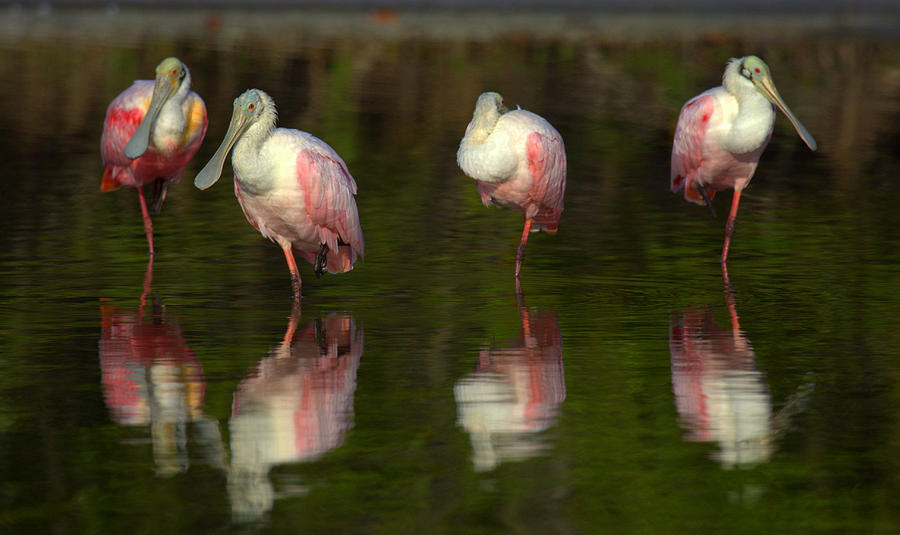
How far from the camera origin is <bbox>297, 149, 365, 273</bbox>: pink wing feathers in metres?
9.02

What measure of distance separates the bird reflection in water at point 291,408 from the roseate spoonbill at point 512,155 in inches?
A: 70.3

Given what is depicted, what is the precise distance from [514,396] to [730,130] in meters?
4.14

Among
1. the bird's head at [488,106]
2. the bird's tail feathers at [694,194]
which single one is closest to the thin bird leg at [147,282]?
the bird's head at [488,106]

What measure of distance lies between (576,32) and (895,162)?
13.4 metres

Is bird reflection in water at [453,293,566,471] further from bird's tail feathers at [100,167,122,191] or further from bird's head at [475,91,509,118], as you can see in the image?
bird's tail feathers at [100,167,122,191]

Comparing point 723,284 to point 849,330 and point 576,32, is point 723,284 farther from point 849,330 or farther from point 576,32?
point 576,32

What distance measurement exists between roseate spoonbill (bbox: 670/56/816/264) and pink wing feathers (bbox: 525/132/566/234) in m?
1.02

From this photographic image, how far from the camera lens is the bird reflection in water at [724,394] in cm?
611

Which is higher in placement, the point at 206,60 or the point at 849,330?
the point at 206,60

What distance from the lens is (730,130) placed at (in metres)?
10.4

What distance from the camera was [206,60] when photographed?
74.5 feet

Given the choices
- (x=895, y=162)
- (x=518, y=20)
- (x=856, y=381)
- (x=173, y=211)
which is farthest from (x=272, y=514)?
(x=518, y=20)

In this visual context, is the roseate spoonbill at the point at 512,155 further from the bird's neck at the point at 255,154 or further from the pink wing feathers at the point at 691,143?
the bird's neck at the point at 255,154

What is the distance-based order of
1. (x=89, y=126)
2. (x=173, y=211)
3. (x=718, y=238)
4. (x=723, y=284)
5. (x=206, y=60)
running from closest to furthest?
(x=723, y=284)
(x=718, y=238)
(x=173, y=211)
(x=89, y=126)
(x=206, y=60)
